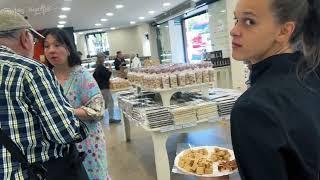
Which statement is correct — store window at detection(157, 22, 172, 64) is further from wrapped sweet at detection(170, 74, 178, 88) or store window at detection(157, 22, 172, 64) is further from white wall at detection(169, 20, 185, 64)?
wrapped sweet at detection(170, 74, 178, 88)

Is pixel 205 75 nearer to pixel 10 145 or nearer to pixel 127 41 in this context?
pixel 10 145

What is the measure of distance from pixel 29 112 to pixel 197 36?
14.1 meters

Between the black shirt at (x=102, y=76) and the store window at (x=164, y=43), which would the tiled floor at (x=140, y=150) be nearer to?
the black shirt at (x=102, y=76)

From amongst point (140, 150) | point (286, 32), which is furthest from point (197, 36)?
point (286, 32)

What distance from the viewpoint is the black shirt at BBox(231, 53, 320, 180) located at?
2.60 ft

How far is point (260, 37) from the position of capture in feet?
2.99

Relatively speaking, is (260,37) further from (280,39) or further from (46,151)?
(46,151)

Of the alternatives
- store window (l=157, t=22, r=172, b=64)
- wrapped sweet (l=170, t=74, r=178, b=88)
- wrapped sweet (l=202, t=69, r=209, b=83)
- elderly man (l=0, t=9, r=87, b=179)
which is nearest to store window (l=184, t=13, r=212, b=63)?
store window (l=157, t=22, r=172, b=64)

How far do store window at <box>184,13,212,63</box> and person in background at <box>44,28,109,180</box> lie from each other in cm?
1077

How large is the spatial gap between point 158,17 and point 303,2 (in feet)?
56.2

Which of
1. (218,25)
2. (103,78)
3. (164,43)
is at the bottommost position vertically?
(103,78)

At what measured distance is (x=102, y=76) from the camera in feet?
24.8

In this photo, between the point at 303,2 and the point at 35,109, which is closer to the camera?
the point at 303,2

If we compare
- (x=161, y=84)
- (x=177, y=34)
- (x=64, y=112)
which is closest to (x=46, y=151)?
(x=64, y=112)
